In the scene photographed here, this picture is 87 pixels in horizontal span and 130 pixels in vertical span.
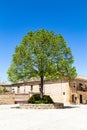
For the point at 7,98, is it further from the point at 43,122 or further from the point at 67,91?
the point at 43,122

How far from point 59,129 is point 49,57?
25503mm

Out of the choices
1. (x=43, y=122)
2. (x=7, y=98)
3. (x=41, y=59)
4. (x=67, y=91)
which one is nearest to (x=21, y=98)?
(x=7, y=98)

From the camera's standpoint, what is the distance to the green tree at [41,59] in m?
37.5

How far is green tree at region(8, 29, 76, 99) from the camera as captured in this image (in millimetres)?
37531

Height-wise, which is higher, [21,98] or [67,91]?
[67,91]

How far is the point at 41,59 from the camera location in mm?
37906

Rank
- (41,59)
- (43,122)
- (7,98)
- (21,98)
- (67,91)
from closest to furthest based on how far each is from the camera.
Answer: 1. (43,122)
2. (41,59)
3. (7,98)
4. (21,98)
5. (67,91)

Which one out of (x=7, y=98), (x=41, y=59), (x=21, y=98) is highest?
(x=41, y=59)

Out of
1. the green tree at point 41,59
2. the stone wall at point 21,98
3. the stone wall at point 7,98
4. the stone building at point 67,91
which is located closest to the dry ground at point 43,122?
the green tree at point 41,59

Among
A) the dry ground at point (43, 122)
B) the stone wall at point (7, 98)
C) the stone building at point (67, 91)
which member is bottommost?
the dry ground at point (43, 122)

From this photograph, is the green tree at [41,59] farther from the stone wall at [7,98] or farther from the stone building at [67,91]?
the stone building at [67,91]

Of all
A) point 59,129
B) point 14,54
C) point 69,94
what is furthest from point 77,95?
point 59,129

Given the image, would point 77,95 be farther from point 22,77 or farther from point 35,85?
point 22,77

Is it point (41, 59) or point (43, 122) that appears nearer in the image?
point (43, 122)
